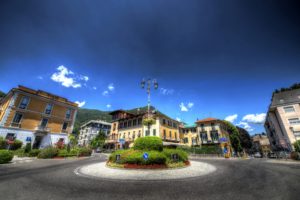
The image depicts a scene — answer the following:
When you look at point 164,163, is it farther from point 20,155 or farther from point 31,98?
point 31,98

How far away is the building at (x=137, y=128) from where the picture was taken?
122ft

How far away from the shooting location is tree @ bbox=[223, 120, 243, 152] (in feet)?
136

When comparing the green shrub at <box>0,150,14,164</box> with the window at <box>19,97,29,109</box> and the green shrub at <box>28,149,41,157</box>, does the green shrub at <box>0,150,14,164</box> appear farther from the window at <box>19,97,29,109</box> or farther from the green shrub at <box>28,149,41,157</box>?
the window at <box>19,97,29,109</box>

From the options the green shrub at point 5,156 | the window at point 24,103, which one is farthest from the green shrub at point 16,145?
the green shrub at point 5,156

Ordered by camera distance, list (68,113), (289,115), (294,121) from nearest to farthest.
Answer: (294,121)
(289,115)
(68,113)

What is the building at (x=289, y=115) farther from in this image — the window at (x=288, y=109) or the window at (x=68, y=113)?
the window at (x=68, y=113)

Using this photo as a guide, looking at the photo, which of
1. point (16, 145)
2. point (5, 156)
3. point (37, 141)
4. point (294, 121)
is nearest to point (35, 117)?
point (37, 141)

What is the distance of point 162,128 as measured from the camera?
3744cm

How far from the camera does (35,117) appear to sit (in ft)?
90.0

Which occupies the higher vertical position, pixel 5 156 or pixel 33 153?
pixel 33 153

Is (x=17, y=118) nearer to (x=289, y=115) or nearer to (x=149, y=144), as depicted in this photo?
(x=149, y=144)

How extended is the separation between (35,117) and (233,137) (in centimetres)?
5381

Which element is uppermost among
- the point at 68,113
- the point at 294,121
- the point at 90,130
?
the point at 90,130

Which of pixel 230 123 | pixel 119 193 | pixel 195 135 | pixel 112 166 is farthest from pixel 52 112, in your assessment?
pixel 230 123
